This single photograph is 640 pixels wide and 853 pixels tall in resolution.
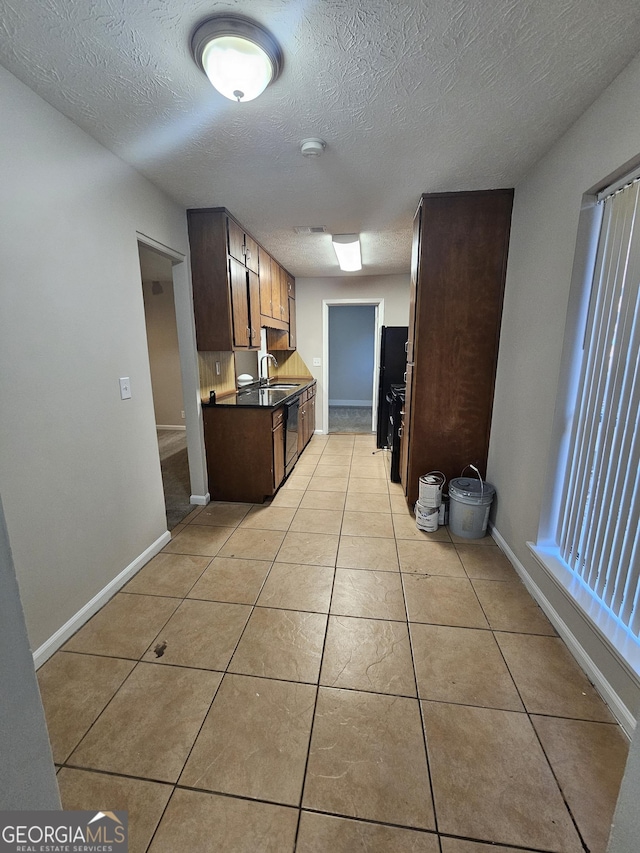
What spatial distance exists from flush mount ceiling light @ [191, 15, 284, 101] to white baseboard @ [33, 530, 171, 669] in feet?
7.50

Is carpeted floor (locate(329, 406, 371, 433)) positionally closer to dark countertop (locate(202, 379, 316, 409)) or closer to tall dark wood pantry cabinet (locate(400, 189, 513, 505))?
dark countertop (locate(202, 379, 316, 409))

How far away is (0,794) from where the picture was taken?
56 centimetres

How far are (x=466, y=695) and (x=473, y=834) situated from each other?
0.43 m

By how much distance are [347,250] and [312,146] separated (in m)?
1.85

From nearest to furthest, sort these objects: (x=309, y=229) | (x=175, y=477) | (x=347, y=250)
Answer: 1. (x=309, y=229)
2. (x=347, y=250)
3. (x=175, y=477)

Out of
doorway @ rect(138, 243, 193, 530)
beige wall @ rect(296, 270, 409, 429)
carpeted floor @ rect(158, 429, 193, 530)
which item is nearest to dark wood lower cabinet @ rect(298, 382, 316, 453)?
beige wall @ rect(296, 270, 409, 429)

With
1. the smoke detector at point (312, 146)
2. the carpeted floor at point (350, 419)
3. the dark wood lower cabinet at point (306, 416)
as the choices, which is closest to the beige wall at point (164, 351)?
the dark wood lower cabinet at point (306, 416)

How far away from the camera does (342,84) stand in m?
1.44

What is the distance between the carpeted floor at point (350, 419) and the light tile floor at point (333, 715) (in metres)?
3.89

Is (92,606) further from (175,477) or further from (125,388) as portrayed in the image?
→ (175,477)

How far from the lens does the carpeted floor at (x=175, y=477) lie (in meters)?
2.98

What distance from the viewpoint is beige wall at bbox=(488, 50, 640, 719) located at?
138cm

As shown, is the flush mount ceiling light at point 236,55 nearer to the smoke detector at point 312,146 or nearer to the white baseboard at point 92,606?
the smoke detector at point 312,146

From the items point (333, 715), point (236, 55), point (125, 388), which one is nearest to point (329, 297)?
point (125, 388)
